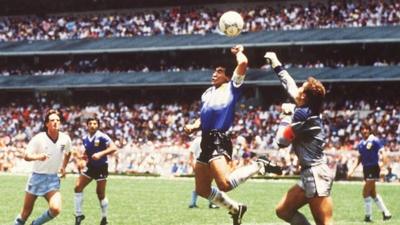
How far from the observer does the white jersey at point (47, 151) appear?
1262cm

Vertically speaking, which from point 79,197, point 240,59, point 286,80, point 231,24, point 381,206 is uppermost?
point 231,24

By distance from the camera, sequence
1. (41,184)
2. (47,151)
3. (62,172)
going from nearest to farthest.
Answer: (41,184) < (47,151) < (62,172)

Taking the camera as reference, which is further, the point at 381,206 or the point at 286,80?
the point at 381,206

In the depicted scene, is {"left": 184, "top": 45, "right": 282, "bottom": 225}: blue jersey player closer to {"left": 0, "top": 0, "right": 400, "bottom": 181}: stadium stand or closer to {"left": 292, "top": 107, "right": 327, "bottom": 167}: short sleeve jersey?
{"left": 292, "top": 107, "right": 327, "bottom": 167}: short sleeve jersey

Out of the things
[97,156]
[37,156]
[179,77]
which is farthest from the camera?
[179,77]

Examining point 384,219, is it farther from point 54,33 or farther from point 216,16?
point 54,33

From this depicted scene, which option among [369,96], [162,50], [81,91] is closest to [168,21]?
[162,50]

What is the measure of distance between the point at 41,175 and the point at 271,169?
357 cm

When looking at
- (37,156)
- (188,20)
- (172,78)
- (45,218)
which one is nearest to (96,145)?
(45,218)

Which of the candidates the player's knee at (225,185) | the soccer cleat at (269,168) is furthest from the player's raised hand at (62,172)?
the soccer cleat at (269,168)

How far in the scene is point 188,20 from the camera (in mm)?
58125

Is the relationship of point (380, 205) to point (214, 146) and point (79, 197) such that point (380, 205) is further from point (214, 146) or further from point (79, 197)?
point (214, 146)

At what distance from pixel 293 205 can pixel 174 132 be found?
37913 millimetres

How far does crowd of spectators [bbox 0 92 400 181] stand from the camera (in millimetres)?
40213
